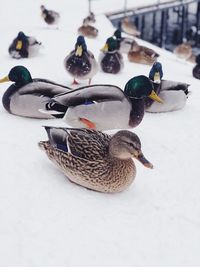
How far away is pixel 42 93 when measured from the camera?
5.21 meters

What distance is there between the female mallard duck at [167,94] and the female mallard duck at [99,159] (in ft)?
7.97

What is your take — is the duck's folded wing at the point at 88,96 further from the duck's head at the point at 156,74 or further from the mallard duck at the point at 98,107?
the duck's head at the point at 156,74

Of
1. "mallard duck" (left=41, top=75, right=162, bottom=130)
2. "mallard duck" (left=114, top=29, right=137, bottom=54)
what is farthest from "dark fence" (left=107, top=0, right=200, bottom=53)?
"mallard duck" (left=41, top=75, right=162, bottom=130)

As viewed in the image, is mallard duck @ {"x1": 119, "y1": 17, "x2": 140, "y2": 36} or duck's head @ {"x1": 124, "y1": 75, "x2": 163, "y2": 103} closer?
duck's head @ {"x1": 124, "y1": 75, "x2": 163, "y2": 103}

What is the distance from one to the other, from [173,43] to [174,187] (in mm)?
A: 21263

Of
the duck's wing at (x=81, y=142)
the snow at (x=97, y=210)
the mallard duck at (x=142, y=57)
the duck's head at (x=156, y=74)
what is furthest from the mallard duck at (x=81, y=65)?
the mallard duck at (x=142, y=57)

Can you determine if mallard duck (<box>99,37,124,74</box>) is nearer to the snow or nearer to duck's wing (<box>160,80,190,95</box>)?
duck's wing (<box>160,80,190,95</box>)

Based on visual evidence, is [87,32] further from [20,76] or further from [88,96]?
[88,96]

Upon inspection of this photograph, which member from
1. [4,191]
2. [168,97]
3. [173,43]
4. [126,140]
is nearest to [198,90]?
[168,97]

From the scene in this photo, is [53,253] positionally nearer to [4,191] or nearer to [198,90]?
[4,191]

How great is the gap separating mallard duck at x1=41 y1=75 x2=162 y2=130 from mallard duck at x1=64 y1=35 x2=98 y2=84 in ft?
6.99

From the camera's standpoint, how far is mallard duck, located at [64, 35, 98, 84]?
7.01 m

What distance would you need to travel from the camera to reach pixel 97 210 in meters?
3.51

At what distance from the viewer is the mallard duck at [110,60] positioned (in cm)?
829
